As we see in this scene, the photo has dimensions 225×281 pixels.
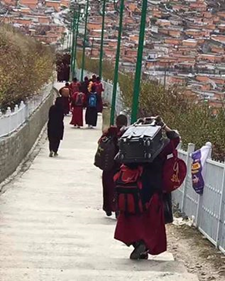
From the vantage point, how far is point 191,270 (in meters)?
6.91

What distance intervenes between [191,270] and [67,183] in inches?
331

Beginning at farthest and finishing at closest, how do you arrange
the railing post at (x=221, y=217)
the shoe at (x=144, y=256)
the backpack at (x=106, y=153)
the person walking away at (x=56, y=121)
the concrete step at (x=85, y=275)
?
the person walking away at (x=56, y=121)
the backpack at (x=106, y=153)
the railing post at (x=221, y=217)
the shoe at (x=144, y=256)
the concrete step at (x=85, y=275)

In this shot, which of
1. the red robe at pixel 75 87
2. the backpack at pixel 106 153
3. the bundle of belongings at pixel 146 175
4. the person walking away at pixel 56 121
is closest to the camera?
the bundle of belongings at pixel 146 175

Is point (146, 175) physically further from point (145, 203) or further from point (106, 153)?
point (106, 153)

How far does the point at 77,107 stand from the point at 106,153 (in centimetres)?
1802

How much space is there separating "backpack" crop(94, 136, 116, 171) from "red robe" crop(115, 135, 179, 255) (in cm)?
227

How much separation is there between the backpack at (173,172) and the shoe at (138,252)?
1.88ft

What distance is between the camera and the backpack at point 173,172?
683 cm

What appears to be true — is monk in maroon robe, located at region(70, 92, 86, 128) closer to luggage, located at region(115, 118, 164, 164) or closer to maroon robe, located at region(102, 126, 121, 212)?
maroon robe, located at region(102, 126, 121, 212)

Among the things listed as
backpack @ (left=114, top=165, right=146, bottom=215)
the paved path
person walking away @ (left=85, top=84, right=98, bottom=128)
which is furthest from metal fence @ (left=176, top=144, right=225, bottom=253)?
person walking away @ (left=85, top=84, right=98, bottom=128)

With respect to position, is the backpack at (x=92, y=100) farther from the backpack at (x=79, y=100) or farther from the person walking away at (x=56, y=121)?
the person walking away at (x=56, y=121)

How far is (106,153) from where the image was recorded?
366 inches

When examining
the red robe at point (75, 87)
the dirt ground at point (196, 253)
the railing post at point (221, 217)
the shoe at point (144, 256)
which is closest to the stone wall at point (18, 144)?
the dirt ground at point (196, 253)

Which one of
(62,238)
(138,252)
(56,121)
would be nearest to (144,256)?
(138,252)
